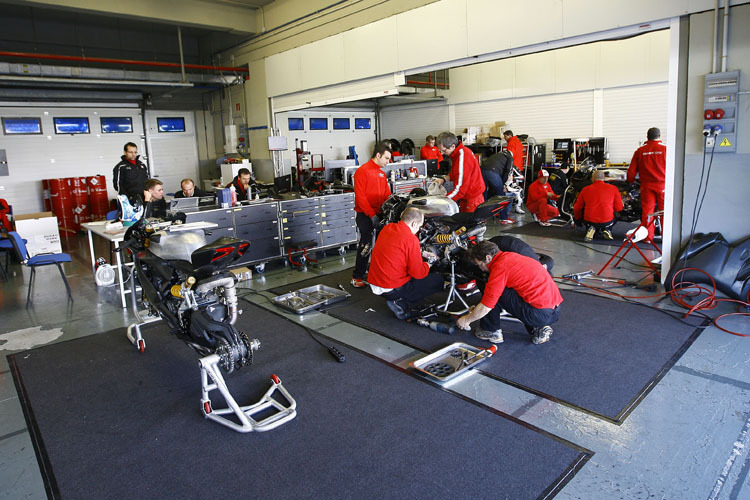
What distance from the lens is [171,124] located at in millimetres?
12477

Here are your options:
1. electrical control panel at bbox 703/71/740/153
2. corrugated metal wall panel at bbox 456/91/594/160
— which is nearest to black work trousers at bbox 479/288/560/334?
electrical control panel at bbox 703/71/740/153

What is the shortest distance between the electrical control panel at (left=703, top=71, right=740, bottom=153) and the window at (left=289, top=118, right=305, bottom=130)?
30.0 feet

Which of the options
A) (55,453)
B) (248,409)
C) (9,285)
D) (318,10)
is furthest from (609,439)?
(318,10)

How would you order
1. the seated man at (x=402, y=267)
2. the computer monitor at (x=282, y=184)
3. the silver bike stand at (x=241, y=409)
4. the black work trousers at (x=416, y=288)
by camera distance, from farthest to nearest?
the computer monitor at (x=282, y=184)
the black work trousers at (x=416, y=288)
the seated man at (x=402, y=267)
the silver bike stand at (x=241, y=409)

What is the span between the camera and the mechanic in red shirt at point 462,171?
5.77 metres

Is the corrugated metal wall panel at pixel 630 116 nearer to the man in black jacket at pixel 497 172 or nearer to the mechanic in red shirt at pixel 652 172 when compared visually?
the man in black jacket at pixel 497 172

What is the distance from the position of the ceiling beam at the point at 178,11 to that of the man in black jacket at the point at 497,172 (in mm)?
6000

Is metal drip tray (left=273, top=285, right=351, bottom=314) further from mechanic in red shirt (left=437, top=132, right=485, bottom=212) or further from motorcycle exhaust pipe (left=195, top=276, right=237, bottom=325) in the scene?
mechanic in red shirt (left=437, top=132, right=485, bottom=212)

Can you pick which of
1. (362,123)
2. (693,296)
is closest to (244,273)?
(693,296)

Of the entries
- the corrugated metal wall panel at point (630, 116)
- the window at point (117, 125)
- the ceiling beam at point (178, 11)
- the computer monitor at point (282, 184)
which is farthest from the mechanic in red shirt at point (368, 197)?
the window at point (117, 125)

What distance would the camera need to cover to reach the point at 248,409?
3.14 m

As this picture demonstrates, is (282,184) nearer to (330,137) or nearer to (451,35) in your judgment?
(451,35)

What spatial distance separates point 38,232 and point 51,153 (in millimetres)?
4193

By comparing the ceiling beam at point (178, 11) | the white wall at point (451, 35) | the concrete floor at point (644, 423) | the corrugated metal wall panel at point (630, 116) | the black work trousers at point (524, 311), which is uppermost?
the ceiling beam at point (178, 11)
